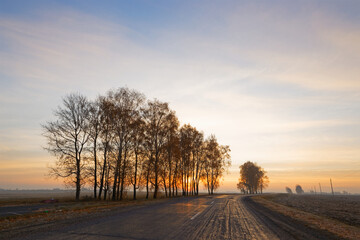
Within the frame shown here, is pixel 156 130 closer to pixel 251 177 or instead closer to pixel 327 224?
pixel 327 224

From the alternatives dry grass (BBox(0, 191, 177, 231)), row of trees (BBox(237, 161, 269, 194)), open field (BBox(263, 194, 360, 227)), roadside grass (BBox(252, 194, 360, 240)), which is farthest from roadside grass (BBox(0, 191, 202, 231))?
row of trees (BBox(237, 161, 269, 194))

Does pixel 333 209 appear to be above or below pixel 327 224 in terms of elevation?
below

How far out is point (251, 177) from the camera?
93.0 meters

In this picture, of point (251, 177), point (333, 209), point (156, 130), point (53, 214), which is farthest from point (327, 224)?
point (251, 177)

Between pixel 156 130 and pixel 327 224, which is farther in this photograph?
pixel 156 130

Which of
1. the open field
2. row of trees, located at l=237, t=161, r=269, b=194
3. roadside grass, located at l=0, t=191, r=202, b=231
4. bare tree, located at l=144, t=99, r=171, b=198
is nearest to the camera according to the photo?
roadside grass, located at l=0, t=191, r=202, b=231

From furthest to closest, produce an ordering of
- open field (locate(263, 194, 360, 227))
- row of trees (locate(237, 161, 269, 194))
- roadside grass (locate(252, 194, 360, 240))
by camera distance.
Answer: row of trees (locate(237, 161, 269, 194)) → open field (locate(263, 194, 360, 227)) → roadside grass (locate(252, 194, 360, 240))

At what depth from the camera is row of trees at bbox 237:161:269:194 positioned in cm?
9356

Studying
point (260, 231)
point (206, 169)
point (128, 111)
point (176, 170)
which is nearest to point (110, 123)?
point (128, 111)

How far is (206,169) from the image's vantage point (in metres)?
60.7

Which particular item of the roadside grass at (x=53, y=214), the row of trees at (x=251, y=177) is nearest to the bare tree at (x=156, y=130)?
the roadside grass at (x=53, y=214)

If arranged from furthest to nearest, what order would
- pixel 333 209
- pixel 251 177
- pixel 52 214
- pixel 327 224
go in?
pixel 251 177 → pixel 333 209 → pixel 52 214 → pixel 327 224

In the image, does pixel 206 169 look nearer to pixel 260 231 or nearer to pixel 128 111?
pixel 128 111

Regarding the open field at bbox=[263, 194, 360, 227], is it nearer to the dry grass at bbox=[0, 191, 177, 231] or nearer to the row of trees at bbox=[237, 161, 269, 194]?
the dry grass at bbox=[0, 191, 177, 231]
